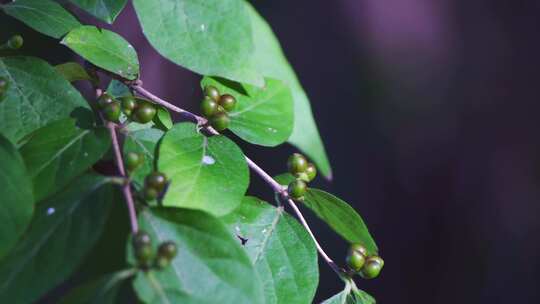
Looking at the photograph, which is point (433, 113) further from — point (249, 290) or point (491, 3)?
point (249, 290)

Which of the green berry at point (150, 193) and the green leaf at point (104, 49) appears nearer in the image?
the green berry at point (150, 193)

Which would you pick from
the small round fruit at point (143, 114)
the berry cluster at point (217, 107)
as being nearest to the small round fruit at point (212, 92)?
the berry cluster at point (217, 107)

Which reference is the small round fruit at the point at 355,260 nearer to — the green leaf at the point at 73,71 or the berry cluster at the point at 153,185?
the berry cluster at the point at 153,185

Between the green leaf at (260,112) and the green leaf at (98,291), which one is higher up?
the green leaf at (260,112)

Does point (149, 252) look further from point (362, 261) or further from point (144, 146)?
point (362, 261)

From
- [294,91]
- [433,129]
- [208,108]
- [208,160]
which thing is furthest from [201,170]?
[433,129]

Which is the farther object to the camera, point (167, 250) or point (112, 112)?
point (112, 112)

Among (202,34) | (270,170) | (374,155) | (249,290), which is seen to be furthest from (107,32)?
(374,155)
